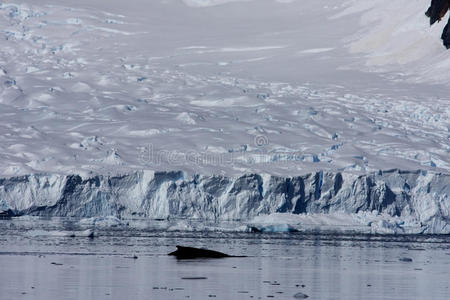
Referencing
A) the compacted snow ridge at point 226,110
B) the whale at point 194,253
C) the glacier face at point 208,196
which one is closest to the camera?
the whale at point 194,253

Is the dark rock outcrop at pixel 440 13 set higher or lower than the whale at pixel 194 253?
higher

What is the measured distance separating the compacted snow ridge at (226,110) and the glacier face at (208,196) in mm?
52

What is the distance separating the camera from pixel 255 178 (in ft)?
120

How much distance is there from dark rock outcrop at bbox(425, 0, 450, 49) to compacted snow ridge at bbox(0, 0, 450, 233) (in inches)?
48.4

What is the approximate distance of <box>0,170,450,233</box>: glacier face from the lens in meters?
35.9

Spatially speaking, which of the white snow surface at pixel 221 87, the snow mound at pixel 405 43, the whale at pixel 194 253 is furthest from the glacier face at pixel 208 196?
the snow mound at pixel 405 43

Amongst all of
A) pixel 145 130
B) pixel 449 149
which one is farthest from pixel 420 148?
pixel 145 130

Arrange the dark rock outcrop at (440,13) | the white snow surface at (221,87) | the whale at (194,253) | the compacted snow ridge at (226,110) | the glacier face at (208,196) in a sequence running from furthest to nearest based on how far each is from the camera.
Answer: the dark rock outcrop at (440,13), the white snow surface at (221,87), the compacted snow ridge at (226,110), the glacier face at (208,196), the whale at (194,253)

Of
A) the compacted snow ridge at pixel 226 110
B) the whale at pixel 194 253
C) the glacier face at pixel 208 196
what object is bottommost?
the whale at pixel 194 253

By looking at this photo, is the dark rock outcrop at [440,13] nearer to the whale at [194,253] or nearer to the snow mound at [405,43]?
the snow mound at [405,43]

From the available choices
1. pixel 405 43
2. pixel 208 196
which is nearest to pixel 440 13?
pixel 405 43

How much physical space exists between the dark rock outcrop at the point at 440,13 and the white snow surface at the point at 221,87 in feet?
5.07

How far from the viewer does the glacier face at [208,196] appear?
35.9 m

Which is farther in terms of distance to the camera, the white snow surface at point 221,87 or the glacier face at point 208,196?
the white snow surface at point 221,87
